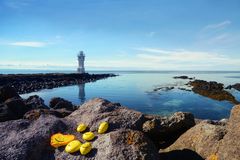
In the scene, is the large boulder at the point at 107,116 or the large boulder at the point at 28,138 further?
the large boulder at the point at 107,116

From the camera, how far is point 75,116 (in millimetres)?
8703

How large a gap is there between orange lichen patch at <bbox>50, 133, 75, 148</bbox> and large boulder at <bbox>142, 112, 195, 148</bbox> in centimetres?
231

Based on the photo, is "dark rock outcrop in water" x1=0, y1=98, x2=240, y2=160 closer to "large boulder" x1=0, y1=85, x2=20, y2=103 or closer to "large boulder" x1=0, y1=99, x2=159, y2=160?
"large boulder" x1=0, y1=99, x2=159, y2=160

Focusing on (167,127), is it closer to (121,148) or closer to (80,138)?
(121,148)

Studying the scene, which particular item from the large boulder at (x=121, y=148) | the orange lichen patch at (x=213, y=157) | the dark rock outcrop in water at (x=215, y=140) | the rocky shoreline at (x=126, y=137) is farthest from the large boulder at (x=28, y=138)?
the orange lichen patch at (x=213, y=157)

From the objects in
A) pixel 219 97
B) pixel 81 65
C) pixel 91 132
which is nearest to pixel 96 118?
pixel 91 132

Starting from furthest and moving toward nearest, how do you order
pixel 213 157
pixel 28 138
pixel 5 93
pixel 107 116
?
pixel 5 93, pixel 107 116, pixel 28 138, pixel 213 157

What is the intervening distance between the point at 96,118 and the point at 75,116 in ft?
3.18

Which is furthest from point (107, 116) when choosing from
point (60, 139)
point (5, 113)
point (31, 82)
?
point (31, 82)

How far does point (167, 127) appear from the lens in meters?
8.37

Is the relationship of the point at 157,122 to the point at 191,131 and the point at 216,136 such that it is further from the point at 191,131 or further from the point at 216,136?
the point at 216,136

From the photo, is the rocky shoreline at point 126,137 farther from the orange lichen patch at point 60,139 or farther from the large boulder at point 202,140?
the orange lichen patch at point 60,139

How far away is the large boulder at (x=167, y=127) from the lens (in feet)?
27.0

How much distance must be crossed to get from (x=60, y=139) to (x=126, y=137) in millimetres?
1734
